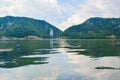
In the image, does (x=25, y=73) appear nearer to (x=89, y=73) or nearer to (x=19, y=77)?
(x=19, y=77)

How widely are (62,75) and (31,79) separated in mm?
5735

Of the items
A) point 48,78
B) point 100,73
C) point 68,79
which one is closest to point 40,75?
point 48,78

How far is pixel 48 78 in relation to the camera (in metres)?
45.1

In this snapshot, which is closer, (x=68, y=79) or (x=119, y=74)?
(x=68, y=79)

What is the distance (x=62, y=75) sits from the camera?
47.5m

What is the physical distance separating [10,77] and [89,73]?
13676mm

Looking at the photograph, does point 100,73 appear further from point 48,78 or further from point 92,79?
point 48,78

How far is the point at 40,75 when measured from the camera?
4828cm

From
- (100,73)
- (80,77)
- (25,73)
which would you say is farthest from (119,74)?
(25,73)

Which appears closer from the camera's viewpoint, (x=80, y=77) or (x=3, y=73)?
(x=80, y=77)

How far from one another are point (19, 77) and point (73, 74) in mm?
9133

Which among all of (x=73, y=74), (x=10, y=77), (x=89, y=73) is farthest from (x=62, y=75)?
(x=10, y=77)


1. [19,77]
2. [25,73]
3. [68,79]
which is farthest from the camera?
[25,73]

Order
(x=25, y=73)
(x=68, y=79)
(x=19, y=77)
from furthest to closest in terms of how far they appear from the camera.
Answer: (x=25, y=73) < (x=19, y=77) < (x=68, y=79)
